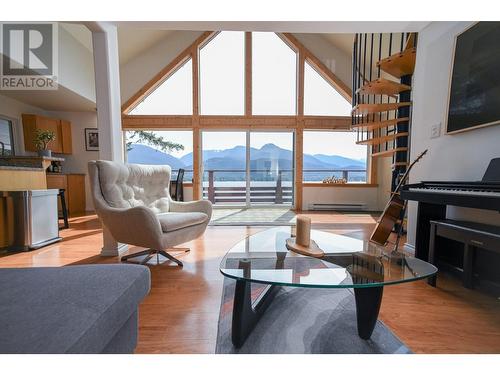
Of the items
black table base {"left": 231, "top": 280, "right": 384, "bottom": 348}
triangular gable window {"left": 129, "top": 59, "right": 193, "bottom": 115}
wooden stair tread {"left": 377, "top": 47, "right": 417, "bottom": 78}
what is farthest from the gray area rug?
triangular gable window {"left": 129, "top": 59, "right": 193, "bottom": 115}

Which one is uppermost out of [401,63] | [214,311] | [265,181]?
[401,63]

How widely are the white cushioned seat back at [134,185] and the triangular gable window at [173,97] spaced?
355cm

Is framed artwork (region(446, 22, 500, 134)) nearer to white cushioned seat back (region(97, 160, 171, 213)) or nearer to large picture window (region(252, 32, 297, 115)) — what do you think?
white cushioned seat back (region(97, 160, 171, 213))

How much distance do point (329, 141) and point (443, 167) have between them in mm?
3801

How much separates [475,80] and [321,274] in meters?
1.99

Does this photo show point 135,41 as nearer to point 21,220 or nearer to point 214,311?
point 21,220

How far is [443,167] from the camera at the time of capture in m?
2.20

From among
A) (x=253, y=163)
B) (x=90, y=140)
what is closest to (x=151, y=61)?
(x=90, y=140)

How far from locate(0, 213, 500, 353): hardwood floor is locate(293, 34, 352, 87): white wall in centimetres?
525

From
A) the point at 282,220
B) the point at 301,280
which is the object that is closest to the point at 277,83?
the point at 282,220

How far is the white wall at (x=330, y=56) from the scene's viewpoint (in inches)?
228

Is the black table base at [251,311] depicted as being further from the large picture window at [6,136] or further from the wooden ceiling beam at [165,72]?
the wooden ceiling beam at [165,72]

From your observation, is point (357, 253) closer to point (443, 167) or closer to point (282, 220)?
point (443, 167)

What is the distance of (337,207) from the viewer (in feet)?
18.4
